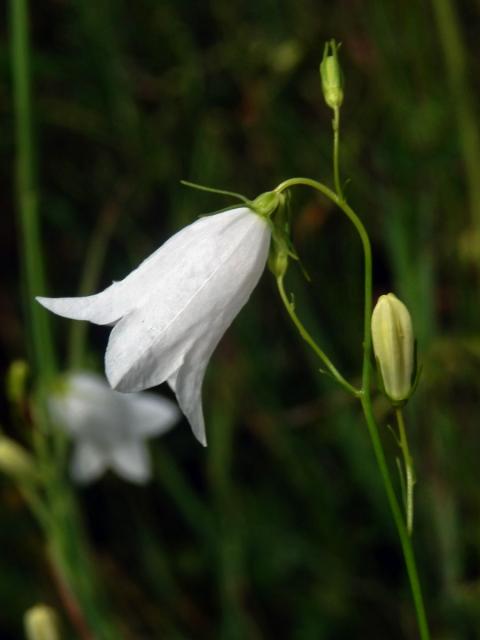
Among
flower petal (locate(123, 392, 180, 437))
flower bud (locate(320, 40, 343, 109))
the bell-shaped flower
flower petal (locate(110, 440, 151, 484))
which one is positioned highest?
flower bud (locate(320, 40, 343, 109))

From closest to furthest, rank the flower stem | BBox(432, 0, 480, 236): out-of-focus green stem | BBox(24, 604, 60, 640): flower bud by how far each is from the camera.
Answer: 1. the flower stem
2. BBox(24, 604, 60, 640): flower bud
3. BBox(432, 0, 480, 236): out-of-focus green stem

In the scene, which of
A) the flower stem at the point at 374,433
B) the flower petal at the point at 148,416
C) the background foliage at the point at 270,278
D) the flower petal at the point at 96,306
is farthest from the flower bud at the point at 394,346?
the flower petal at the point at 148,416

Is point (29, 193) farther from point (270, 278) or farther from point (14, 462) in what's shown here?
point (270, 278)

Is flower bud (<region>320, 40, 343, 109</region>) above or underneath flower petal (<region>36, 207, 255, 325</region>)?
above

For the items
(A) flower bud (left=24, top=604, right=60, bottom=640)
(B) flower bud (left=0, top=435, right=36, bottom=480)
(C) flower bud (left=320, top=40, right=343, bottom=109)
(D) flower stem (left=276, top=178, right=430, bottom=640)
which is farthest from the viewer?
(B) flower bud (left=0, top=435, right=36, bottom=480)

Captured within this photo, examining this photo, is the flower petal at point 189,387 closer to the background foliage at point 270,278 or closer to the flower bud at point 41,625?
the flower bud at point 41,625

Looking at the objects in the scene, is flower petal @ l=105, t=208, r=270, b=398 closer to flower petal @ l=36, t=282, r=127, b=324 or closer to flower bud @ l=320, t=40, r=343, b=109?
flower petal @ l=36, t=282, r=127, b=324

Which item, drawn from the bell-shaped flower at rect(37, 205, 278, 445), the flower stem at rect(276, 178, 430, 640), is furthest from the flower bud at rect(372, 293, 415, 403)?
the bell-shaped flower at rect(37, 205, 278, 445)
